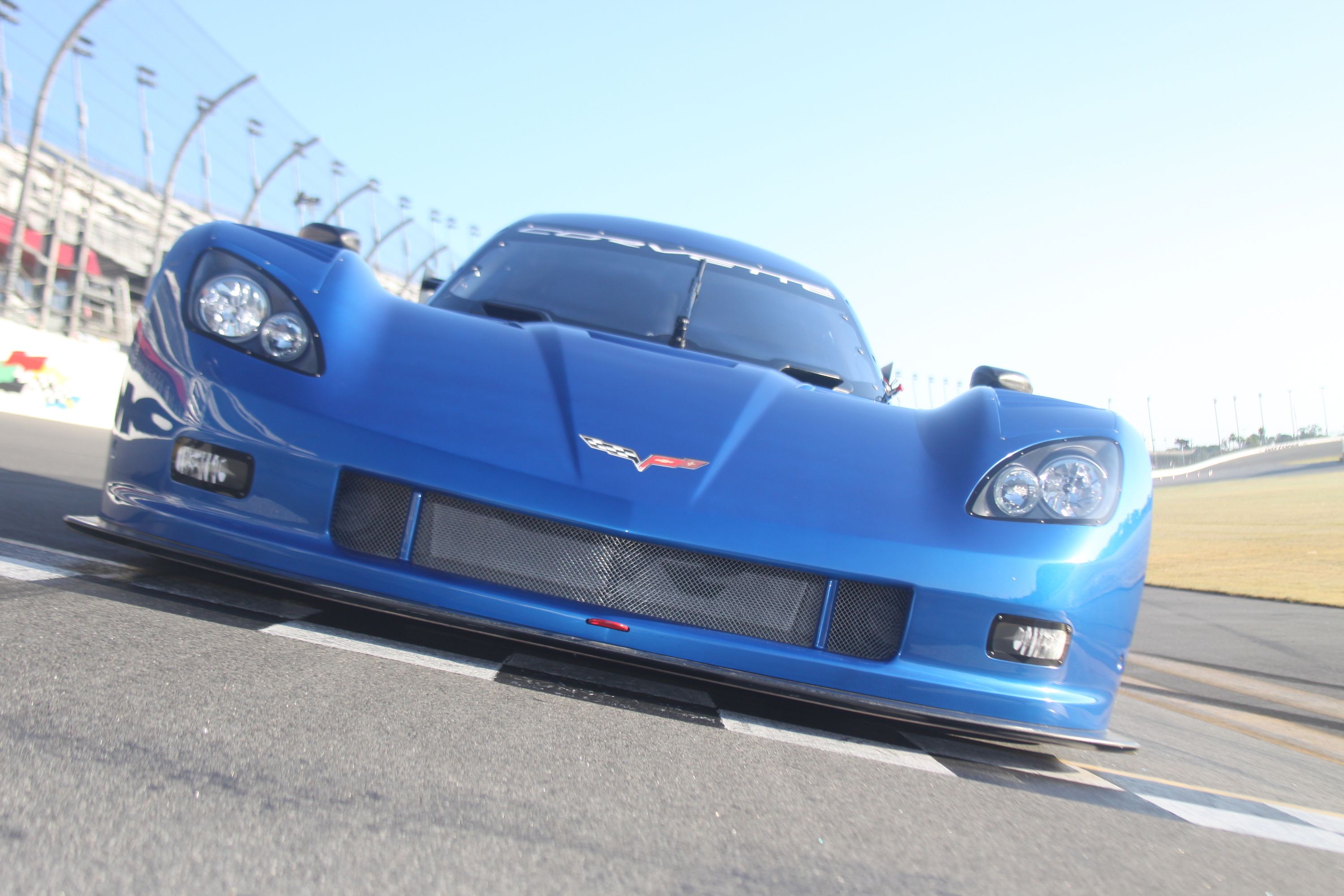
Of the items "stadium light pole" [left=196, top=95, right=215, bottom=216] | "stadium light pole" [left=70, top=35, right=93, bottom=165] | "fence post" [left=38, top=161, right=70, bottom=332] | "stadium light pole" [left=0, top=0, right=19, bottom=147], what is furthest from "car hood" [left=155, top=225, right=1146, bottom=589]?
"stadium light pole" [left=196, top=95, right=215, bottom=216]

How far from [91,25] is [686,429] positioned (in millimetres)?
24116

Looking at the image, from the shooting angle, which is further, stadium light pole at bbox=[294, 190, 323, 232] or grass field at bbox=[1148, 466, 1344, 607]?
stadium light pole at bbox=[294, 190, 323, 232]

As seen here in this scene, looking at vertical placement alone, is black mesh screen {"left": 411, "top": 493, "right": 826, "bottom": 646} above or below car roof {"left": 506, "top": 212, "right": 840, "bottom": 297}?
below

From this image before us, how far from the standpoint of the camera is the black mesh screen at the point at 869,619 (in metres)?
2.04

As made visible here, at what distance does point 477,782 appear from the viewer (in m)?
1.58

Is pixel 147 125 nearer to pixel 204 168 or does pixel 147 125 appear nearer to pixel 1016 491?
pixel 204 168

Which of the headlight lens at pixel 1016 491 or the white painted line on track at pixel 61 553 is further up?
the headlight lens at pixel 1016 491

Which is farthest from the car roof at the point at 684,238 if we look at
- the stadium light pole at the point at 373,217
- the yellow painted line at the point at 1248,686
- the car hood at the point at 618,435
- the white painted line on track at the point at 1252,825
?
the stadium light pole at the point at 373,217

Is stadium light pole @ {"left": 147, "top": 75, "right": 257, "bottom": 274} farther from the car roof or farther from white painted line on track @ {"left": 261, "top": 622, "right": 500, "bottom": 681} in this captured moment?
white painted line on track @ {"left": 261, "top": 622, "right": 500, "bottom": 681}

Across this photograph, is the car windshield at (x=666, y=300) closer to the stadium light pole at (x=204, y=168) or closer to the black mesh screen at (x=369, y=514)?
the black mesh screen at (x=369, y=514)

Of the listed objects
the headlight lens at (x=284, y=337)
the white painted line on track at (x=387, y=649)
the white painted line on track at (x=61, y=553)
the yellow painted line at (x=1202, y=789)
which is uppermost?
the headlight lens at (x=284, y=337)

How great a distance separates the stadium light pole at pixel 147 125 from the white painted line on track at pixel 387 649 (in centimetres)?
2459

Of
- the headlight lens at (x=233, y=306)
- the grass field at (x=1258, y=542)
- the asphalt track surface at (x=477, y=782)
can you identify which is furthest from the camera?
the grass field at (x=1258, y=542)

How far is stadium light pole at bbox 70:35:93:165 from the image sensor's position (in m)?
20.9
